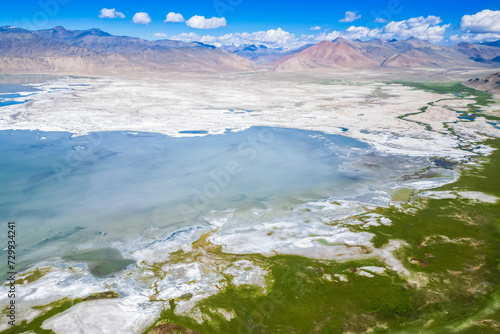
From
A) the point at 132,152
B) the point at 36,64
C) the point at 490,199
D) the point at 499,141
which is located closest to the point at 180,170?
the point at 132,152

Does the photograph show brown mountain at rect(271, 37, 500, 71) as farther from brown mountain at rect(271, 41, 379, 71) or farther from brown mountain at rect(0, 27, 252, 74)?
brown mountain at rect(0, 27, 252, 74)

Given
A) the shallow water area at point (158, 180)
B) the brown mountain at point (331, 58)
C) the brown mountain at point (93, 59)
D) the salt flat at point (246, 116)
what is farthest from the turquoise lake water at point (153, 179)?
the brown mountain at point (331, 58)

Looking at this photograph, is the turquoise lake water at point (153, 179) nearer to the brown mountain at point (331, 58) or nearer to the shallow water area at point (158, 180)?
the shallow water area at point (158, 180)

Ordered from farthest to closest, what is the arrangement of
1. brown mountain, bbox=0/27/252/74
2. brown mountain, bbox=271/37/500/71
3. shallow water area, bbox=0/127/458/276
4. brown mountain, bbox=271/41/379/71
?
brown mountain, bbox=271/41/379/71
brown mountain, bbox=271/37/500/71
brown mountain, bbox=0/27/252/74
shallow water area, bbox=0/127/458/276

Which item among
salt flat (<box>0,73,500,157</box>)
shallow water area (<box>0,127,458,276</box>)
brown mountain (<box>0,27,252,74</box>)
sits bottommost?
shallow water area (<box>0,127,458,276</box>)

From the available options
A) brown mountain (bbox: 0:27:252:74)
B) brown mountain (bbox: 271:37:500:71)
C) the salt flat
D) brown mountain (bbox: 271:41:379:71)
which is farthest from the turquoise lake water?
brown mountain (bbox: 271:41:379:71)

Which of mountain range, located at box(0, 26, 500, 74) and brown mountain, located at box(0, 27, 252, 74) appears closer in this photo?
brown mountain, located at box(0, 27, 252, 74)

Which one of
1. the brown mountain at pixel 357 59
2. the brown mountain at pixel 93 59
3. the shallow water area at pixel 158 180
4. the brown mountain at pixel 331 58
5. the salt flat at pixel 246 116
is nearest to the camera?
the shallow water area at pixel 158 180

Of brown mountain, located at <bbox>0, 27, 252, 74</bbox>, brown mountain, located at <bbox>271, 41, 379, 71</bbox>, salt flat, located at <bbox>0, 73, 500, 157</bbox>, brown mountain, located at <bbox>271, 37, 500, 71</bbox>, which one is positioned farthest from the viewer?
brown mountain, located at <bbox>271, 41, 379, 71</bbox>

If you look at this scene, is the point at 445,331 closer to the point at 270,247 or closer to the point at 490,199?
the point at 270,247

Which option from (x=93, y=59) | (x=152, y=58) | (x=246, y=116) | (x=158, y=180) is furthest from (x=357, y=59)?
(x=158, y=180)

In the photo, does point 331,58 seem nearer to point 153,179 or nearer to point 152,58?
point 152,58
